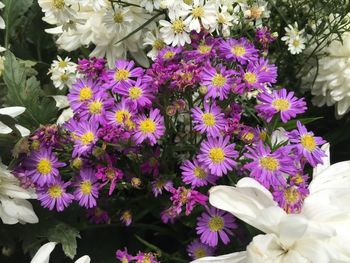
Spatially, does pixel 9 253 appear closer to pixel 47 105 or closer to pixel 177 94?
pixel 47 105

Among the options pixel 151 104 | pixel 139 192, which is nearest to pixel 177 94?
pixel 151 104

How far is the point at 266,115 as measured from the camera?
533mm

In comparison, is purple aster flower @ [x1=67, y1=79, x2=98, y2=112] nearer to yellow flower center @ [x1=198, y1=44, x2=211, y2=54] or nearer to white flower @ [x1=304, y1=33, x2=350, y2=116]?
yellow flower center @ [x1=198, y1=44, x2=211, y2=54]

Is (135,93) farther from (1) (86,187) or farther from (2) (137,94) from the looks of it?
(1) (86,187)

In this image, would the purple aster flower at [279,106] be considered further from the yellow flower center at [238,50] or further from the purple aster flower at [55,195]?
the purple aster flower at [55,195]

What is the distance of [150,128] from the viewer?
0.53 meters

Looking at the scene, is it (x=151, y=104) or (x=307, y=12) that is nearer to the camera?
(x=151, y=104)

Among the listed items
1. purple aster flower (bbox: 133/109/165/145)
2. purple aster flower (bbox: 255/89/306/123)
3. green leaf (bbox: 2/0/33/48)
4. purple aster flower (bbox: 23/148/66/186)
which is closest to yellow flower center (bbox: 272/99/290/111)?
purple aster flower (bbox: 255/89/306/123)

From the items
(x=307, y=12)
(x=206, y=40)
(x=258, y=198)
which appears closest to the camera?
(x=258, y=198)

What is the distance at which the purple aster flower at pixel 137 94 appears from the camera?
0.54 m

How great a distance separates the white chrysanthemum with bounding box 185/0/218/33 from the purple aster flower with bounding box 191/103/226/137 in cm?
10

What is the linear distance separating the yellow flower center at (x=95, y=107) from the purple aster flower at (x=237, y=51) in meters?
0.13

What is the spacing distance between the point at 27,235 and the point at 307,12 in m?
0.44

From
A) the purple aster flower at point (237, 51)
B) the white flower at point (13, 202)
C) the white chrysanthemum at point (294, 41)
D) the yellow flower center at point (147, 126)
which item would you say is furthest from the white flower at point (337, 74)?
the white flower at point (13, 202)
